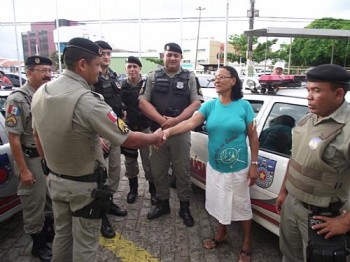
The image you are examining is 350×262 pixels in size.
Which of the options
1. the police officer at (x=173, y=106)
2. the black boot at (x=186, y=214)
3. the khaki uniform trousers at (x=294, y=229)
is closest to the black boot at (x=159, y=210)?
the police officer at (x=173, y=106)

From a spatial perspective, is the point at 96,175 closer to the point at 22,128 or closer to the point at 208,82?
the point at 22,128

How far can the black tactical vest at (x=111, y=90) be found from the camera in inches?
137

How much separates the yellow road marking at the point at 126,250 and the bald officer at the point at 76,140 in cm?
76

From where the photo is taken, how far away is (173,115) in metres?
3.54

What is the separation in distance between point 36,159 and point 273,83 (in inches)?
96.1

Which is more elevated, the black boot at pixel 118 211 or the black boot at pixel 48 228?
the black boot at pixel 48 228

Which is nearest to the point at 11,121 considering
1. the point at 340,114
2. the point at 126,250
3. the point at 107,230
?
the point at 107,230

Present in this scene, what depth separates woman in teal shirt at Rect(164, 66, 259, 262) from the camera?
2.79 metres

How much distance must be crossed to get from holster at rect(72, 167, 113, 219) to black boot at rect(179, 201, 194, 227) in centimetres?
157

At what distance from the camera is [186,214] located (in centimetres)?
367

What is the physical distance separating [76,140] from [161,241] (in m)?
1.76

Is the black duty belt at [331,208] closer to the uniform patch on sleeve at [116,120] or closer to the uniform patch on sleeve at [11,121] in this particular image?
the uniform patch on sleeve at [116,120]

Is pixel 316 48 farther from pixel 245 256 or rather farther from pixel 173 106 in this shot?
pixel 245 256

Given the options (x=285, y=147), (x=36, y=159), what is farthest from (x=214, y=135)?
(x=36, y=159)
